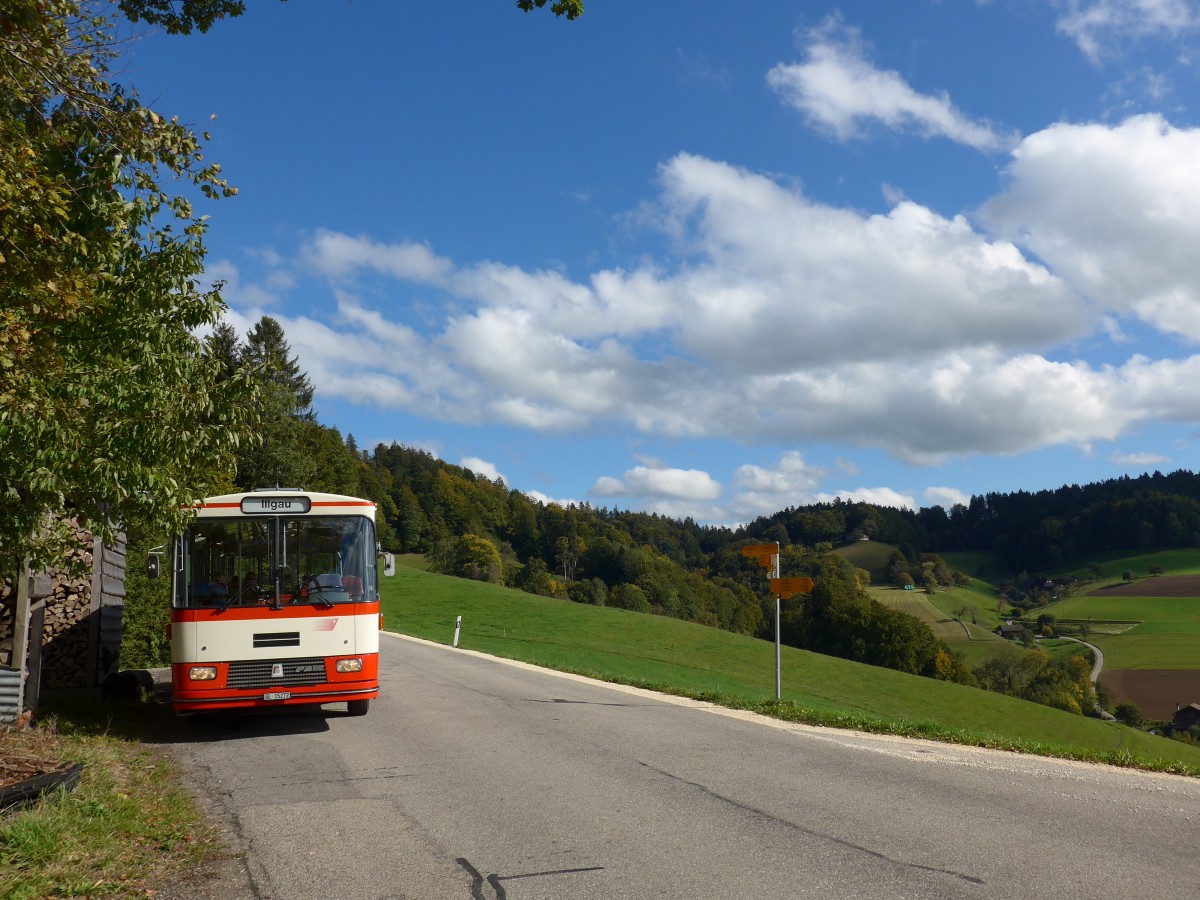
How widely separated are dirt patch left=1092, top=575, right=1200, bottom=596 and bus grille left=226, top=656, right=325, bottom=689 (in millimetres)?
125242

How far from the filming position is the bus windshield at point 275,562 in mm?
11047

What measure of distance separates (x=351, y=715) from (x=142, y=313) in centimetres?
646

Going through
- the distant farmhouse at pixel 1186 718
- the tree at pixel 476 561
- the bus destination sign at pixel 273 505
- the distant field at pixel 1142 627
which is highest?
the bus destination sign at pixel 273 505

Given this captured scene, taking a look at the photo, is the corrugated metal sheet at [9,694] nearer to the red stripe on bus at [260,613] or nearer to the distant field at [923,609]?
the red stripe on bus at [260,613]

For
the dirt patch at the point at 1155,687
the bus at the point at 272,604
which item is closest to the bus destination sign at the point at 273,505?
the bus at the point at 272,604

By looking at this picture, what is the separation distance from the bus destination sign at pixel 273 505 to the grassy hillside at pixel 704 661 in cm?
1399

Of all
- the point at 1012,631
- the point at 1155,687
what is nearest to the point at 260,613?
the point at 1155,687

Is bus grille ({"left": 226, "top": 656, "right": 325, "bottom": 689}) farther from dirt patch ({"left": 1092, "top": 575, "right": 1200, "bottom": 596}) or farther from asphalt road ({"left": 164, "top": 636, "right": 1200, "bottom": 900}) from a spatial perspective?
dirt patch ({"left": 1092, "top": 575, "right": 1200, "bottom": 596})

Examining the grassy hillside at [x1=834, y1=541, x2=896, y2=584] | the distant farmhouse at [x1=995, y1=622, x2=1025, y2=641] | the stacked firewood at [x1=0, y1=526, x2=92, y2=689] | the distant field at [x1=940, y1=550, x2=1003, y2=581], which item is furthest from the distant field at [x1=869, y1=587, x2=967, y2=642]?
the stacked firewood at [x1=0, y1=526, x2=92, y2=689]

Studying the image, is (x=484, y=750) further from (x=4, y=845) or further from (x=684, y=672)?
(x=684, y=672)

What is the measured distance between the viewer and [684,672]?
37.2 meters

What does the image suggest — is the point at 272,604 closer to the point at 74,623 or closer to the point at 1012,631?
the point at 74,623

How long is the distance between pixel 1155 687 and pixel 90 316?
87.2 m

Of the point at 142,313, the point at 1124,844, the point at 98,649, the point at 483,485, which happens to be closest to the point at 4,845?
the point at 142,313
